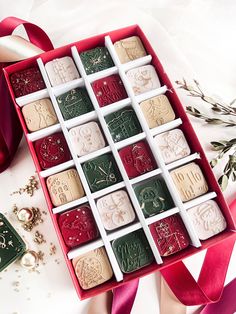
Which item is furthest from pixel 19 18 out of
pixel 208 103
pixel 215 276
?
pixel 215 276

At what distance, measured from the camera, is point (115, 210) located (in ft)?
3.42

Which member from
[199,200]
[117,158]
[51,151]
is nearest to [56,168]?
[51,151]

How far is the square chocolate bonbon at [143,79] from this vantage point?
110cm

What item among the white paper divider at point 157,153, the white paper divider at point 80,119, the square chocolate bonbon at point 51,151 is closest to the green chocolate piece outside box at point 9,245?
the square chocolate bonbon at point 51,151

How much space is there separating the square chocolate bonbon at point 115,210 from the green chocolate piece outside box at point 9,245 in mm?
284

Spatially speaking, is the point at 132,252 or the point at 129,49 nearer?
the point at 132,252

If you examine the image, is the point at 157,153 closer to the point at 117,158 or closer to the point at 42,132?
the point at 117,158

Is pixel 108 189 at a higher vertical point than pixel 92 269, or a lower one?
higher

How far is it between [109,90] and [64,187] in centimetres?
28

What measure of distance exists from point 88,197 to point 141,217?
136mm

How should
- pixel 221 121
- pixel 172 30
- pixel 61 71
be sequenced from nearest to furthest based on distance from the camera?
pixel 61 71
pixel 221 121
pixel 172 30

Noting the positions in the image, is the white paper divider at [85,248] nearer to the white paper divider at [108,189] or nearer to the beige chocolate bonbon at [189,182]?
the white paper divider at [108,189]

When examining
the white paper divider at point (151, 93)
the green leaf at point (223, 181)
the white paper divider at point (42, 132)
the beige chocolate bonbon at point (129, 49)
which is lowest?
the green leaf at point (223, 181)

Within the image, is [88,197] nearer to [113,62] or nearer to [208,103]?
[113,62]
